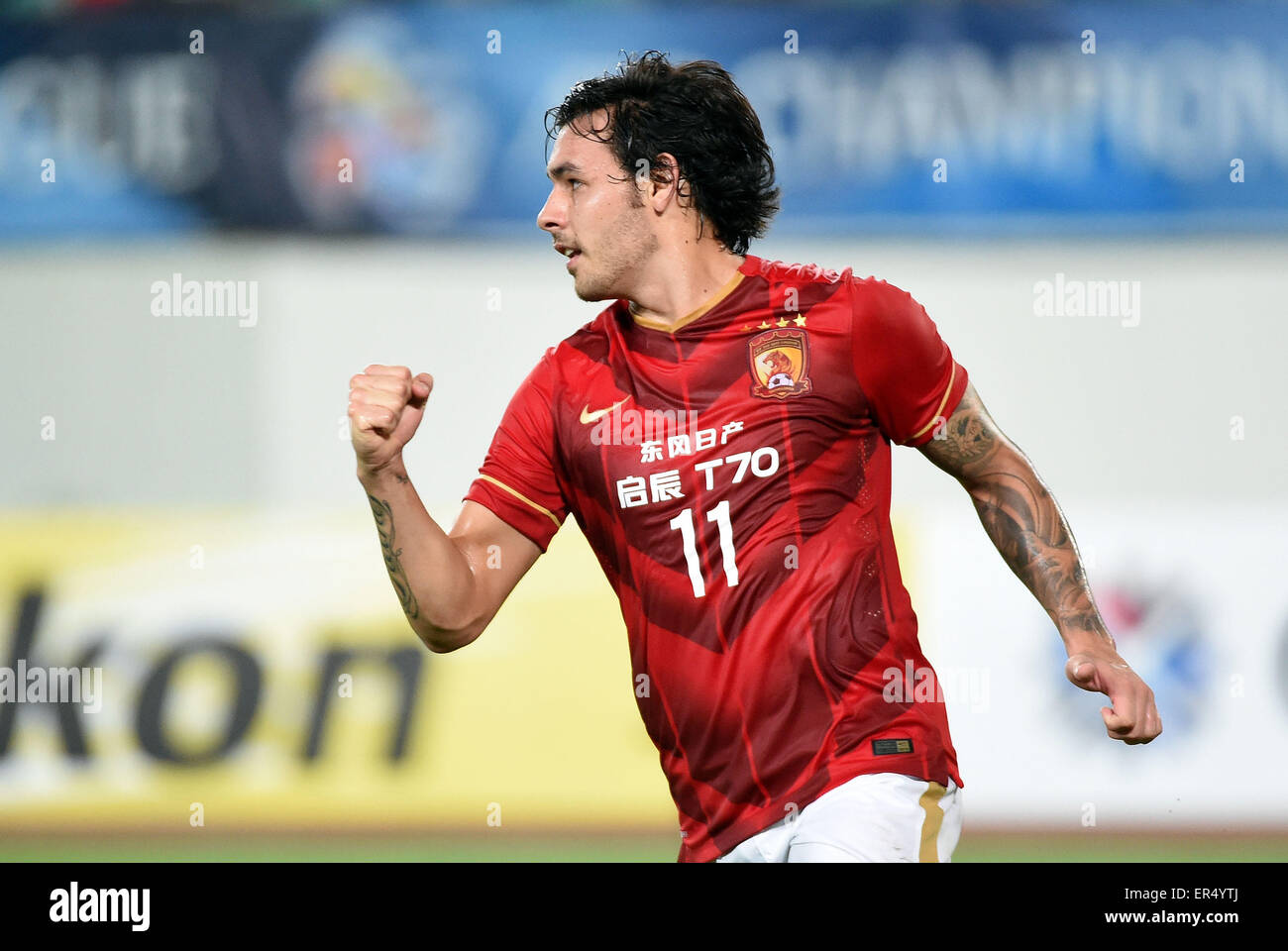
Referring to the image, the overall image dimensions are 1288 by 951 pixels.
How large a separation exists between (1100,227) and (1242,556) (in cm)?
167

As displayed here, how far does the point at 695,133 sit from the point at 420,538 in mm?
1280

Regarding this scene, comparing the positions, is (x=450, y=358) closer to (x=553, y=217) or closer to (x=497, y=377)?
(x=497, y=377)

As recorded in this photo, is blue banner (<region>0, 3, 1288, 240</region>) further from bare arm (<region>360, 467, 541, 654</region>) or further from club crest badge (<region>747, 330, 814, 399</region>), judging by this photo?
bare arm (<region>360, 467, 541, 654</region>)

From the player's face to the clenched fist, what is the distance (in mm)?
609

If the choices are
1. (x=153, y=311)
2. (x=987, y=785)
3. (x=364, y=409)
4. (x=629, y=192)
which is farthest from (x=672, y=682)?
(x=153, y=311)

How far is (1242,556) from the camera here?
258 inches

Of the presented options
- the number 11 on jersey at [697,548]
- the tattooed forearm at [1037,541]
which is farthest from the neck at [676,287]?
the tattooed forearm at [1037,541]

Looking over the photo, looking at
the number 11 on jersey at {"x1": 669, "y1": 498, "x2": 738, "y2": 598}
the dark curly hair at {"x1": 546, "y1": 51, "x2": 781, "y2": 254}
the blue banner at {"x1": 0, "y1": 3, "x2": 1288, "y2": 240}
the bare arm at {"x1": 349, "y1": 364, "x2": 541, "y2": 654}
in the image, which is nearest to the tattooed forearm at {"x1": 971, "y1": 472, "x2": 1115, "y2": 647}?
the number 11 on jersey at {"x1": 669, "y1": 498, "x2": 738, "y2": 598}

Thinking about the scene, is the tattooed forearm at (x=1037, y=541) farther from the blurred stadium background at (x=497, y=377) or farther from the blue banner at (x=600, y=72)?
the blue banner at (x=600, y=72)

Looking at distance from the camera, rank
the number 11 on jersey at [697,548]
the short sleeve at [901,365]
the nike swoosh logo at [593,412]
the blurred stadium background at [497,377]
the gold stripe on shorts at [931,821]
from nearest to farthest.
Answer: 1. the gold stripe on shorts at [931,821]
2. the number 11 on jersey at [697,548]
3. the short sleeve at [901,365]
4. the nike swoosh logo at [593,412]
5. the blurred stadium background at [497,377]

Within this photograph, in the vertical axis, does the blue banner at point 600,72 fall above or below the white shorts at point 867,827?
above

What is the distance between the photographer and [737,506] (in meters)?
3.09

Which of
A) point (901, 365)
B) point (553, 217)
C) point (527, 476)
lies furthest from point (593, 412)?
point (901, 365)

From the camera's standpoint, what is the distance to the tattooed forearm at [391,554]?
118 inches
